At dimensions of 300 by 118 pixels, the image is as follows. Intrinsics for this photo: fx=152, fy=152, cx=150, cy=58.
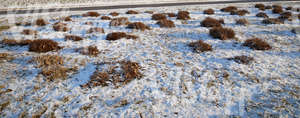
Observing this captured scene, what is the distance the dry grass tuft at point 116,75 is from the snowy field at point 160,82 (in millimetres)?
162

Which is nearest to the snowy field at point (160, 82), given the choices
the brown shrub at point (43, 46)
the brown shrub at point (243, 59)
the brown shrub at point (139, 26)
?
the brown shrub at point (243, 59)

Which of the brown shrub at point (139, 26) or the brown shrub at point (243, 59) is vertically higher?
the brown shrub at point (139, 26)

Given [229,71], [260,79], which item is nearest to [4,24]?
[229,71]

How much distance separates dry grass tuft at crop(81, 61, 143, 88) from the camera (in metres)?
4.85

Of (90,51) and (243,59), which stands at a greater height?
(90,51)

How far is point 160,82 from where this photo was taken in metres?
4.95

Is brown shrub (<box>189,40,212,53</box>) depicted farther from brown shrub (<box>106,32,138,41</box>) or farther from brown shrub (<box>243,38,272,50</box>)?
brown shrub (<box>106,32,138,41</box>)

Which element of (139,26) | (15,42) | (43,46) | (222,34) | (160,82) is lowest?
(160,82)

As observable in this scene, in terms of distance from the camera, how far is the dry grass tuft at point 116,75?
485 centimetres

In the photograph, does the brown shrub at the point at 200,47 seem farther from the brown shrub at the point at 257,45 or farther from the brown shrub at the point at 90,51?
the brown shrub at the point at 90,51

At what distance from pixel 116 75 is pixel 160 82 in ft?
4.98

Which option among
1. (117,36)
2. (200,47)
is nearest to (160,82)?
(200,47)

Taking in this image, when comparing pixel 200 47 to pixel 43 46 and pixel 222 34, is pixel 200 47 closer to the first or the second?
pixel 222 34

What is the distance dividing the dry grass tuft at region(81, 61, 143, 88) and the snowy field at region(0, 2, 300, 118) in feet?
0.53
